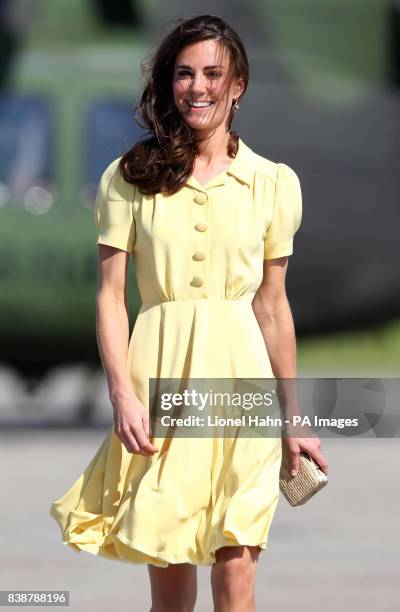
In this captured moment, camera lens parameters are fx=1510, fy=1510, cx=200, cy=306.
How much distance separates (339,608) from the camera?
5.38 metres

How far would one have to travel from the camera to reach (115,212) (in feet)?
11.0

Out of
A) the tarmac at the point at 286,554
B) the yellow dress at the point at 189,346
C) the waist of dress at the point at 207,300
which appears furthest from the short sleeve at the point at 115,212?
the tarmac at the point at 286,554

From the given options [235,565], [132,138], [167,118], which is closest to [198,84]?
[167,118]

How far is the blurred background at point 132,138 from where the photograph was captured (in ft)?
39.2

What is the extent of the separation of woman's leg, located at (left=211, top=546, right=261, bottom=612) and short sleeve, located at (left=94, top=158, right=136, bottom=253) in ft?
2.32

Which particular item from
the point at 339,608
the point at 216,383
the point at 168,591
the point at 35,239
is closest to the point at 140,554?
the point at 168,591

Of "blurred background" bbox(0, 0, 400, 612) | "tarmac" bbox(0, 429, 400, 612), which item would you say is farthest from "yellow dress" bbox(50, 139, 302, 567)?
"blurred background" bbox(0, 0, 400, 612)

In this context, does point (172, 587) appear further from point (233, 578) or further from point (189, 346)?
point (189, 346)

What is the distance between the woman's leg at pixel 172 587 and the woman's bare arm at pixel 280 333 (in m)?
0.37

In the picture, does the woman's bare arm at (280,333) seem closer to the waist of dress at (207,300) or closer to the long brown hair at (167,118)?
the waist of dress at (207,300)

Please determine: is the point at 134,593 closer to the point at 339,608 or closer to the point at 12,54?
the point at 339,608

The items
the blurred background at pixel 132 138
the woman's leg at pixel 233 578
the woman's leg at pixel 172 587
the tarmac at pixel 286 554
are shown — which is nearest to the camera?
the woman's leg at pixel 233 578

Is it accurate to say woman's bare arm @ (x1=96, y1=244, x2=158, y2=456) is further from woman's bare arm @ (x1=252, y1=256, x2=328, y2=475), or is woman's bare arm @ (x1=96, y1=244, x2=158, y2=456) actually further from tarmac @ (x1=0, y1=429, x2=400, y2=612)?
tarmac @ (x1=0, y1=429, x2=400, y2=612)

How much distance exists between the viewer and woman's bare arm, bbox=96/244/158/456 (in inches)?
127
